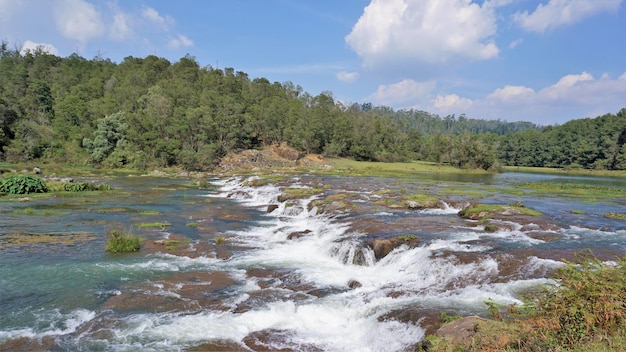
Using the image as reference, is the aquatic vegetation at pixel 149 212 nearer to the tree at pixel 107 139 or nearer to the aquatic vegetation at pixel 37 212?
the aquatic vegetation at pixel 37 212

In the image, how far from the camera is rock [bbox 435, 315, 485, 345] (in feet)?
28.8

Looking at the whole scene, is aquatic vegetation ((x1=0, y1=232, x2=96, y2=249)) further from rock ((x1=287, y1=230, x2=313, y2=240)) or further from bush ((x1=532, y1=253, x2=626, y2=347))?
bush ((x1=532, y1=253, x2=626, y2=347))

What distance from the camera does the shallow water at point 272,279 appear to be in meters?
11.4

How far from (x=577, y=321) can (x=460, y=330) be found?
2869 millimetres

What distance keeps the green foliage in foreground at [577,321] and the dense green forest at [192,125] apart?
78.6 metres

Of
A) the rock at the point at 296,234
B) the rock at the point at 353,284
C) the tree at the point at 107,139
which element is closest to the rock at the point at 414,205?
the rock at the point at 296,234

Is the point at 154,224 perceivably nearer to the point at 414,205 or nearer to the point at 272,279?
the point at 272,279

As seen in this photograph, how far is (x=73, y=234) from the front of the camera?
22.9 meters

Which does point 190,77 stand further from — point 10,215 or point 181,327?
point 181,327

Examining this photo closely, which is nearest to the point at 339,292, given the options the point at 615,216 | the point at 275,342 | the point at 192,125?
the point at 275,342

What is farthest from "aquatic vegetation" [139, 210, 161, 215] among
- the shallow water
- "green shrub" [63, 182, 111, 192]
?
"green shrub" [63, 182, 111, 192]

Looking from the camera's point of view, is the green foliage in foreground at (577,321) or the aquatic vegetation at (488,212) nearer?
the green foliage in foreground at (577,321)

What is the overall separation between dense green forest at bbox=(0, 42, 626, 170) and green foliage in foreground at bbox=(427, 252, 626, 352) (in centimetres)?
7858

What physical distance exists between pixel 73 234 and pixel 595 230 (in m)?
31.1
